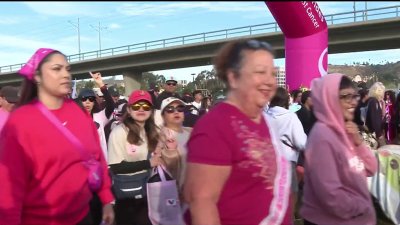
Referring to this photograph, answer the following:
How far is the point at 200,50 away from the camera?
143ft

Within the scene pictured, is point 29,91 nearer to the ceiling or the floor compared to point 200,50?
nearer to the floor

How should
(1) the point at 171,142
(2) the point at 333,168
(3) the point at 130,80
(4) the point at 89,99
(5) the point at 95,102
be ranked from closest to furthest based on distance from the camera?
(2) the point at 333,168 → (1) the point at 171,142 → (4) the point at 89,99 → (5) the point at 95,102 → (3) the point at 130,80

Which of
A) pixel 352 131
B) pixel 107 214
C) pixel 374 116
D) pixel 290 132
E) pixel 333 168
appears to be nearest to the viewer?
pixel 333 168

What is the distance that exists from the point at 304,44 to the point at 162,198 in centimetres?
841

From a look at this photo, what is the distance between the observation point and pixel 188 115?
6199 mm

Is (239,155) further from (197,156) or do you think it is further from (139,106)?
(139,106)

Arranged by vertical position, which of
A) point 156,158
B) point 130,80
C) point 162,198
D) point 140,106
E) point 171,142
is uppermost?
point 130,80

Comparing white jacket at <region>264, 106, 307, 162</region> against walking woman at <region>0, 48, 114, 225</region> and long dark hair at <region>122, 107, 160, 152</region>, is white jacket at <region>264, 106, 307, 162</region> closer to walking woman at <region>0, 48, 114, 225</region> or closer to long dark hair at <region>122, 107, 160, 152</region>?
long dark hair at <region>122, 107, 160, 152</region>

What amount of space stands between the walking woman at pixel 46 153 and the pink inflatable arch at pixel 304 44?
851 centimetres

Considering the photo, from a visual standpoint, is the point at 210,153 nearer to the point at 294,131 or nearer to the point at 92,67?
the point at 294,131

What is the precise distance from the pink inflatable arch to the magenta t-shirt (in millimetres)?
9103

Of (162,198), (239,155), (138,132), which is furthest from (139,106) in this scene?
(239,155)

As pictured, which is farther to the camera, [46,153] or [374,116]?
[374,116]

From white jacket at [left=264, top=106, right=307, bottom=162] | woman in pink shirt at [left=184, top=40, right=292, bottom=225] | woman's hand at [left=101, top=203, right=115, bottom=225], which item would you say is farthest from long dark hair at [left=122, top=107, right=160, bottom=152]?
woman in pink shirt at [left=184, top=40, right=292, bottom=225]
